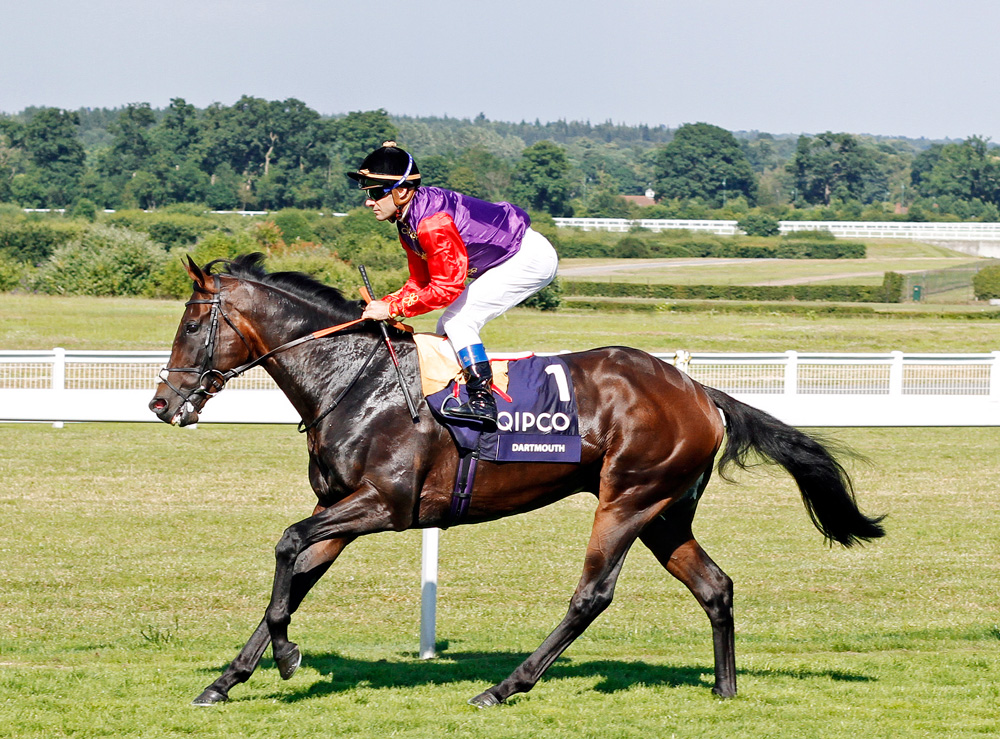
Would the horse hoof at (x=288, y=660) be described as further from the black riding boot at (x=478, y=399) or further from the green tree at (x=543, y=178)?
the green tree at (x=543, y=178)

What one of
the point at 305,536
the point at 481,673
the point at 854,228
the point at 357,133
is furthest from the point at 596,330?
the point at 357,133

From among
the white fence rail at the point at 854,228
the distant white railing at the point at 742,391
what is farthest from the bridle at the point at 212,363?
the white fence rail at the point at 854,228

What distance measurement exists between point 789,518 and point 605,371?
529 cm

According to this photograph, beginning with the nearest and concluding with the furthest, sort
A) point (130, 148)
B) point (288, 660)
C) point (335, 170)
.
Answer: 1. point (288, 660)
2. point (335, 170)
3. point (130, 148)

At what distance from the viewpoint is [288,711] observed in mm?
4711

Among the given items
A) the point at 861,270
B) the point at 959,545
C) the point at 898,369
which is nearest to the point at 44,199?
the point at 861,270

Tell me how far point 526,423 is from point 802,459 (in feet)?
4.69

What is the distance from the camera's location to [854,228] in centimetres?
8119

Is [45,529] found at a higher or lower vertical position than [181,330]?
lower

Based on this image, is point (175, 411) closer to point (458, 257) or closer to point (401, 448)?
point (401, 448)

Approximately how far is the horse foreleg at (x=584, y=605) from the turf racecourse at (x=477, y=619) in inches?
4.2

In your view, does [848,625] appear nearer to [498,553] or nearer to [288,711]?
[498,553]

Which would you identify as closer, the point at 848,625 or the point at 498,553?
the point at 848,625

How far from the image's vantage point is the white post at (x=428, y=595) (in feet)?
19.0
